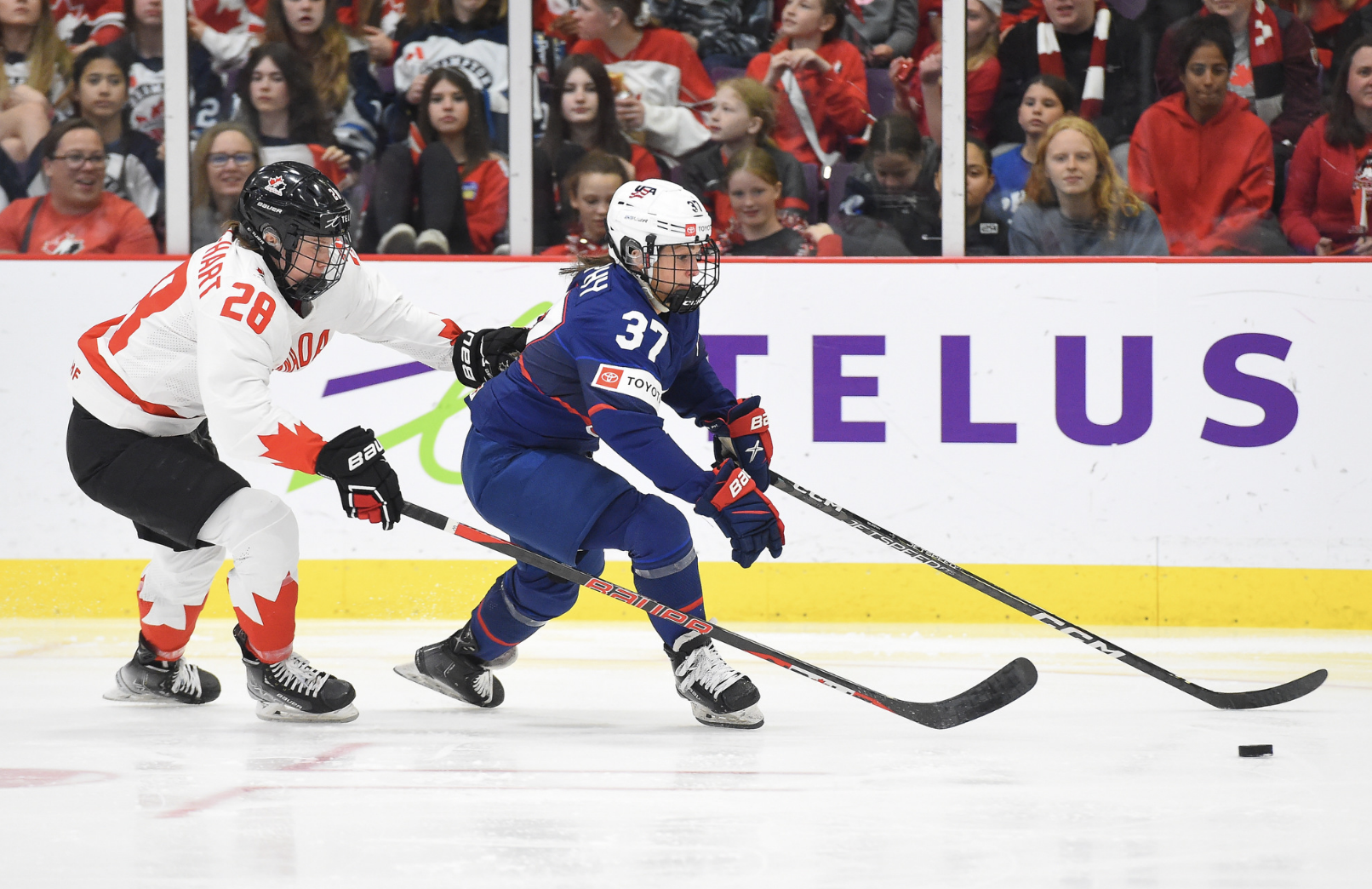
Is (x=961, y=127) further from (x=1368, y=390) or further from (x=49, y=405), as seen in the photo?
(x=49, y=405)

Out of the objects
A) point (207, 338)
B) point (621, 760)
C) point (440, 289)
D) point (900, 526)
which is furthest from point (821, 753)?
point (440, 289)

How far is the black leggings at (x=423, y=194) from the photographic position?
16.0ft

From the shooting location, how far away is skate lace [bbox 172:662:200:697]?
3.13m

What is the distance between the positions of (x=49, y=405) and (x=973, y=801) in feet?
11.0

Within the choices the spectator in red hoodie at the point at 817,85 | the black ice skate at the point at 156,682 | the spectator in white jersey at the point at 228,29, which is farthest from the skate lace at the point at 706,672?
the spectator in white jersey at the point at 228,29

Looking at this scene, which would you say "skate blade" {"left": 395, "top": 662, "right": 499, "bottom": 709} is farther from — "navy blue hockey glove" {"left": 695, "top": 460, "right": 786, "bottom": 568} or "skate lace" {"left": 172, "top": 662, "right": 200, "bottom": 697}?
"navy blue hockey glove" {"left": 695, "top": 460, "right": 786, "bottom": 568}

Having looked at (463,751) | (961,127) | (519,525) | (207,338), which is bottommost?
(463,751)

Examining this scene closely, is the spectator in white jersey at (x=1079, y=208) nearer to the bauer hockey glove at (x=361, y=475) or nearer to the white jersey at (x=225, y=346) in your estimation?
the white jersey at (x=225, y=346)

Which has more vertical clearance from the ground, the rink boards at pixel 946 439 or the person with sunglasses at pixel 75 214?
the person with sunglasses at pixel 75 214

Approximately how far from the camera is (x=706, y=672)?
9.38ft

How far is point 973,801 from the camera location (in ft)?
7.38

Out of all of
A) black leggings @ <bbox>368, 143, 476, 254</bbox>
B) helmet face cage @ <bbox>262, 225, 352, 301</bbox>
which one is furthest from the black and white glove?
black leggings @ <bbox>368, 143, 476, 254</bbox>

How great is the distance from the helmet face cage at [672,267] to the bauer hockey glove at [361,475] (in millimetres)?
646

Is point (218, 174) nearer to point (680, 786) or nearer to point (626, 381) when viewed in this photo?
point (626, 381)
